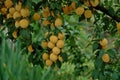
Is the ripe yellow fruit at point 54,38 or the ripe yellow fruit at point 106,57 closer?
the ripe yellow fruit at point 54,38

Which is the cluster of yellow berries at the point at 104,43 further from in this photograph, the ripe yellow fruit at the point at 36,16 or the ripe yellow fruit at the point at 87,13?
the ripe yellow fruit at the point at 36,16

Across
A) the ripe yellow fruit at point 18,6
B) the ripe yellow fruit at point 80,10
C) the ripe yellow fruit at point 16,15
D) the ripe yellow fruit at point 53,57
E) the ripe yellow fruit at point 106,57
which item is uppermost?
the ripe yellow fruit at point 18,6

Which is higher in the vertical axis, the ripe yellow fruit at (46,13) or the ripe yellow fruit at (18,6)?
the ripe yellow fruit at (18,6)

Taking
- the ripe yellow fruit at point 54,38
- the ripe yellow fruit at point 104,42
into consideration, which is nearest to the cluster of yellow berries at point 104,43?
the ripe yellow fruit at point 104,42

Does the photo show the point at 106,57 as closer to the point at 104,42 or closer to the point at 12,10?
the point at 104,42

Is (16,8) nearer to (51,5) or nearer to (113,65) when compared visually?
(51,5)

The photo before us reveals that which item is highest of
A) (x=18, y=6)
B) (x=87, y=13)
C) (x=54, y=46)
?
Answer: (x=18, y=6)

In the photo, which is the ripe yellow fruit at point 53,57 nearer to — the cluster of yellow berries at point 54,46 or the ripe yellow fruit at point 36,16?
the cluster of yellow berries at point 54,46

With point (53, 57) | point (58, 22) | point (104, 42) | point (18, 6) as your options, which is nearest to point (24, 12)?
point (18, 6)

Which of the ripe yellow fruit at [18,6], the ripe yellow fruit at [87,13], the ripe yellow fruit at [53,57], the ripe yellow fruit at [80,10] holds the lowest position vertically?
the ripe yellow fruit at [53,57]

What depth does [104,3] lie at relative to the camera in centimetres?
310

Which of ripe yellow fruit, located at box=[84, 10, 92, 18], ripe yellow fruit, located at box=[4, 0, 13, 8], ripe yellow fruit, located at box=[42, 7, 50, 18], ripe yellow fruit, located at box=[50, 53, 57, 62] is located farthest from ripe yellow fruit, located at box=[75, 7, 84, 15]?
ripe yellow fruit, located at box=[4, 0, 13, 8]

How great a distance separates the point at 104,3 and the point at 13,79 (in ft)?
4.45

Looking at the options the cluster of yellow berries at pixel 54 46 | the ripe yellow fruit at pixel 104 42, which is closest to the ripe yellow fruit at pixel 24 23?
the cluster of yellow berries at pixel 54 46
